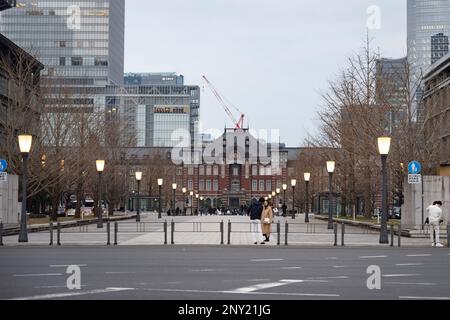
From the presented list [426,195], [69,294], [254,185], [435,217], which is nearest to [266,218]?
[435,217]

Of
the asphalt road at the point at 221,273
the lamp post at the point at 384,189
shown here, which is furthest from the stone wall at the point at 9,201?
the lamp post at the point at 384,189

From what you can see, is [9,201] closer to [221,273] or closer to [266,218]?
[266,218]

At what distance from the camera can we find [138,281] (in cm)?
1515

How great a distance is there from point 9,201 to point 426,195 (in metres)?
22.0

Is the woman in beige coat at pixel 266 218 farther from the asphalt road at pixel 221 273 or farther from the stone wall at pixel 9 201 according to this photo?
the stone wall at pixel 9 201

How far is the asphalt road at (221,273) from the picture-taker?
13156mm

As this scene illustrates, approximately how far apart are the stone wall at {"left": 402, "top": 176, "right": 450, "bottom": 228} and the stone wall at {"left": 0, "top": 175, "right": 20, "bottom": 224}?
21.1 meters

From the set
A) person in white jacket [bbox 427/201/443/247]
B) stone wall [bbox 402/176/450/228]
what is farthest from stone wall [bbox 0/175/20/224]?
person in white jacket [bbox 427/201/443/247]

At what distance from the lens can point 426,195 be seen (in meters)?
37.4

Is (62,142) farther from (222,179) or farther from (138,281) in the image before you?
(222,179)

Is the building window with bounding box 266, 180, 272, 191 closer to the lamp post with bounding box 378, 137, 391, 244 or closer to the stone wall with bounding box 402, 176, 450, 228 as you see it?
the stone wall with bounding box 402, 176, 450, 228

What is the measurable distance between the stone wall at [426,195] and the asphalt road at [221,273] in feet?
36.9
